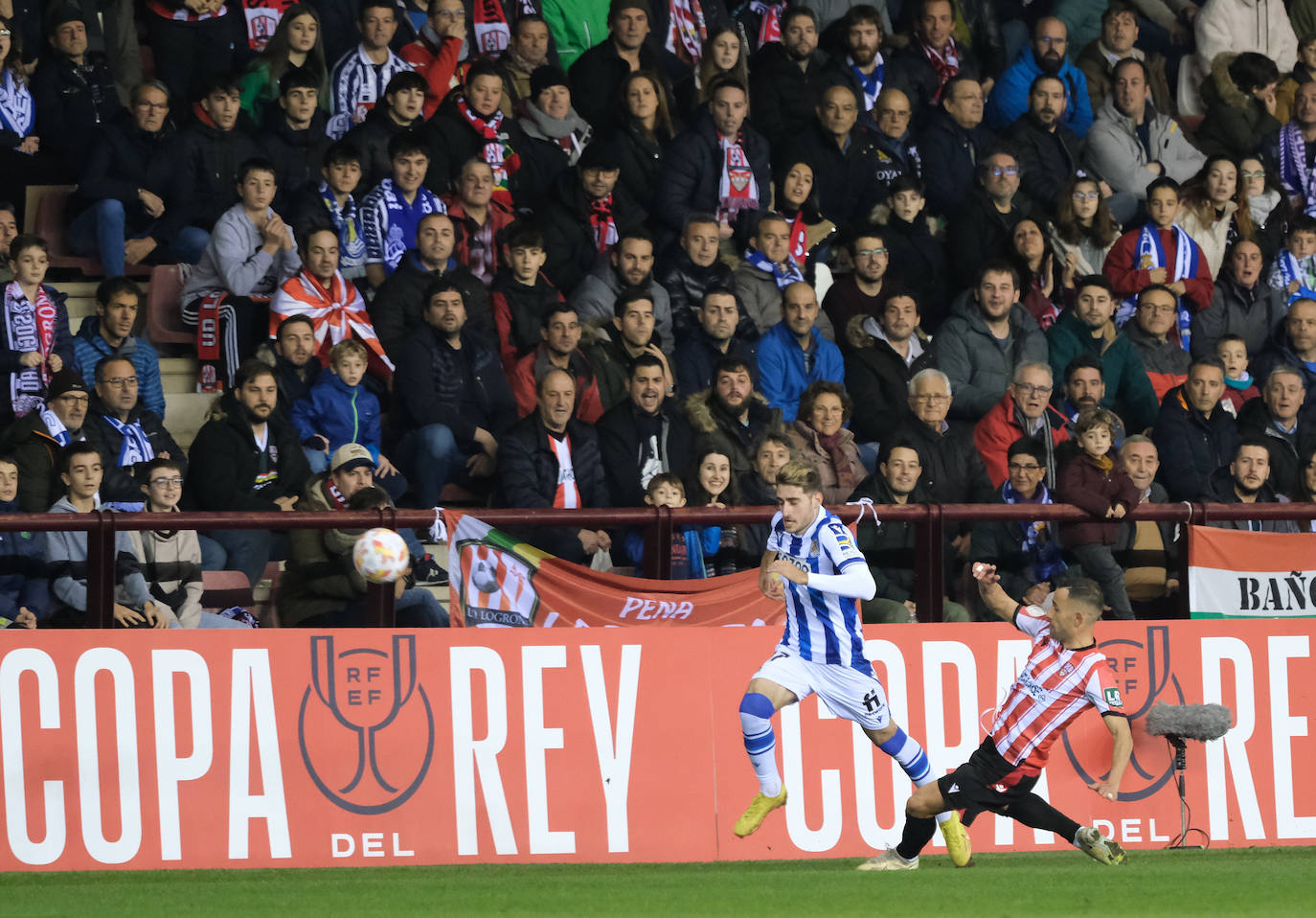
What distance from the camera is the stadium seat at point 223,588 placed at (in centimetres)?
1055

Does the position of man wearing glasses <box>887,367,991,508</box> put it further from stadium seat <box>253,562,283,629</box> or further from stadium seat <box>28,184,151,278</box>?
stadium seat <box>28,184,151,278</box>

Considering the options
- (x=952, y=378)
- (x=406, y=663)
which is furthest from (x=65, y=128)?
(x=952, y=378)

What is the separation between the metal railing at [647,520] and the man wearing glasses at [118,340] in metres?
1.88

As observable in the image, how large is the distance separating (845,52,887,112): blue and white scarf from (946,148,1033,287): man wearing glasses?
53.9 inches

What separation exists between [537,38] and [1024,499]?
5.57 m

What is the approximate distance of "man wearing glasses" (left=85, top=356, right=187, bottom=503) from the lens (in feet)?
37.1

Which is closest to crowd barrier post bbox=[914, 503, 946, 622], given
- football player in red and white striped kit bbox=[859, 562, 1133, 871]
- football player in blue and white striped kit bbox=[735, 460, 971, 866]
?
football player in blue and white striped kit bbox=[735, 460, 971, 866]

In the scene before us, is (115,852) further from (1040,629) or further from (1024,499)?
(1024,499)

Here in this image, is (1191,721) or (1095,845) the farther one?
(1191,721)

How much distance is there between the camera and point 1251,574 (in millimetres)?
11156

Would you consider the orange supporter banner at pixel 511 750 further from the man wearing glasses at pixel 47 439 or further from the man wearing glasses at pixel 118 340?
the man wearing glasses at pixel 118 340

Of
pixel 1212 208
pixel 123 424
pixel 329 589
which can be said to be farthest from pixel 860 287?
pixel 123 424

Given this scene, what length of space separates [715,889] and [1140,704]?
3.20m

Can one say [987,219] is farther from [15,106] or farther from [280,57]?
[15,106]
